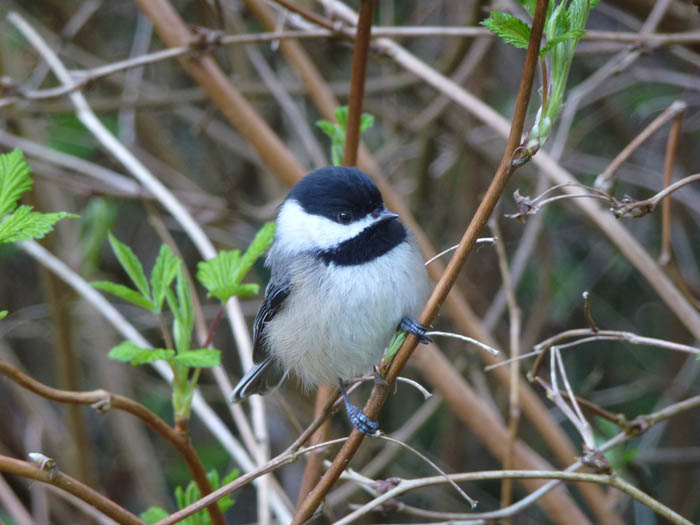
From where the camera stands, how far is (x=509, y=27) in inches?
44.0

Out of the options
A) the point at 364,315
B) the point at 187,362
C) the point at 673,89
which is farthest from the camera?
the point at 673,89

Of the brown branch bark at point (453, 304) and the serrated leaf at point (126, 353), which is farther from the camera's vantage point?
the brown branch bark at point (453, 304)

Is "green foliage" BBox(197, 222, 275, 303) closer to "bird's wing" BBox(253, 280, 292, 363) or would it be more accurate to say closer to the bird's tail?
"bird's wing" BBox(253, 280, 292, 363)

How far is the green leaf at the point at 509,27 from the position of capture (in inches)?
43.6

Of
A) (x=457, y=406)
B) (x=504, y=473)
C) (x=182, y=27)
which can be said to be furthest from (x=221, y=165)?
(x=504, y=473)

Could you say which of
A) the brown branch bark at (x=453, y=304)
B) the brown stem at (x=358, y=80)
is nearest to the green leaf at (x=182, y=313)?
the brown stem at (x=358, y=80)

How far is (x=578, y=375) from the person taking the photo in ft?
12.8

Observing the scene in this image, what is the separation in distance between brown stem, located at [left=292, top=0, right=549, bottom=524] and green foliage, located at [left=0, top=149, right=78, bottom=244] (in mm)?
565

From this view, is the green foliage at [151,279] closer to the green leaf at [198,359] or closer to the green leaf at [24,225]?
the green leaf at [198,359]

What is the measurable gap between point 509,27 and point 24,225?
0.80m

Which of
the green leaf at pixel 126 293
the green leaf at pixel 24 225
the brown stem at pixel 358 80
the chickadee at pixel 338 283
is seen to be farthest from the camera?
the chickadee at pixel 338 283

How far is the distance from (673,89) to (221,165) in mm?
2118

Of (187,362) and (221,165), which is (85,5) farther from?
(187,362)

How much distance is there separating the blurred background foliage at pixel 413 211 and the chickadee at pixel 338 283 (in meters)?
1.11
